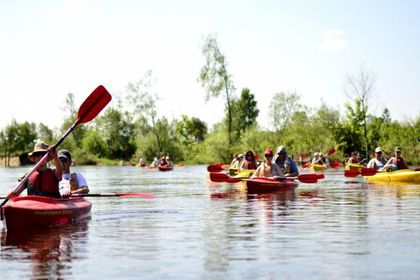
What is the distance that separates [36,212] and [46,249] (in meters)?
1.81

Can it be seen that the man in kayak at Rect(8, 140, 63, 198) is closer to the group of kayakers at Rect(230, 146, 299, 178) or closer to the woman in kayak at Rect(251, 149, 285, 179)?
the group of kayakers at Rect(230, 146, 299, 178)

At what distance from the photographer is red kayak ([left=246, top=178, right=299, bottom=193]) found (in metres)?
20.0

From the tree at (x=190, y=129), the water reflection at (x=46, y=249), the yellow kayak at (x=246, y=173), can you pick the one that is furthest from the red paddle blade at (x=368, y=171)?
the tree at (x=190, y=129)

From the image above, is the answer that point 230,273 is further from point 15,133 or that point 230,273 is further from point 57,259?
point 15,133

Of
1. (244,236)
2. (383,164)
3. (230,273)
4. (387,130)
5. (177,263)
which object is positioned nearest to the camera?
(230,273)

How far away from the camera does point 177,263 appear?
8672mm

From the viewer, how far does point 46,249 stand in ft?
32.9

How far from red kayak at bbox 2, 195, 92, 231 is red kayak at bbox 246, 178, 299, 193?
812cm

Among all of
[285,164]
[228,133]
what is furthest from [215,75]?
[285,164]

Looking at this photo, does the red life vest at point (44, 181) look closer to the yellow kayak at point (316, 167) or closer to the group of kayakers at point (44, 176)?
the group of kayakers at point (44, 176)

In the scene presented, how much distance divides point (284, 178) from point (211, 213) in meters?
5.57

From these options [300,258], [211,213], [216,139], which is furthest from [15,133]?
[300,258]

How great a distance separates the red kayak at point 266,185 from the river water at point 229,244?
2.94m

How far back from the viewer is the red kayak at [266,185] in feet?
65.6
